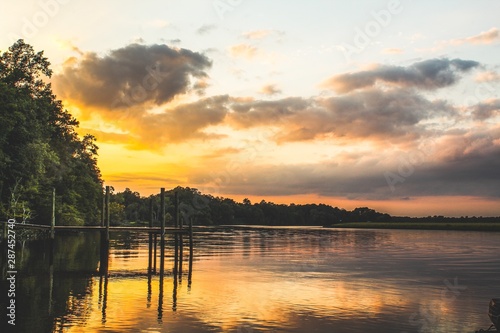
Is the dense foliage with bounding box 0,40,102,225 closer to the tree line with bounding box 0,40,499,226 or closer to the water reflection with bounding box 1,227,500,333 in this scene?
the tree line with bounding box 0,40,499,226

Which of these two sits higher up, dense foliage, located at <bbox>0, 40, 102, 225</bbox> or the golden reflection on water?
dense foliage, located at <bbox>0, 40, 102, 225</bbox>

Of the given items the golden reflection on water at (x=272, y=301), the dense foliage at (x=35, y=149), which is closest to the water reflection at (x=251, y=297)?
the golden reflection on water at (x=272, y=301)

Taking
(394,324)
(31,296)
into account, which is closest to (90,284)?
(31,296)

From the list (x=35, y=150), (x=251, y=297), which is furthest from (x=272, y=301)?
(x=35, y=150)

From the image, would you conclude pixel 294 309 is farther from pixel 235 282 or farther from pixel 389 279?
pixel 389 279

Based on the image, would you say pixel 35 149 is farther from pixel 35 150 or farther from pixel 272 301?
pixel 272 301

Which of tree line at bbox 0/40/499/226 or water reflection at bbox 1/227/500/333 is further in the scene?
tree line at bbox 0/40/499/226

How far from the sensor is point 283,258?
52312 mm

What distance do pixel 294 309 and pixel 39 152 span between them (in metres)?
32.2

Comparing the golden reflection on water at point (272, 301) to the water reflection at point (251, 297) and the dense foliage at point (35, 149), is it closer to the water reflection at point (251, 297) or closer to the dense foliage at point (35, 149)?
the water reflection at point (251, 297)

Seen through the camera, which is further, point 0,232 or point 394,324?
point 0,232

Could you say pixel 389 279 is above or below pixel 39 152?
below

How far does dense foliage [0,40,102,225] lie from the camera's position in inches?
1752

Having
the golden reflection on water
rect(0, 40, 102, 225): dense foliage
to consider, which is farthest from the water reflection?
rect(0, 40, 102, 225): dense foliage
